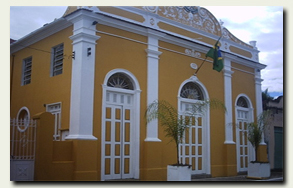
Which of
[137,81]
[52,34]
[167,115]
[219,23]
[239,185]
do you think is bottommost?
[239,185]

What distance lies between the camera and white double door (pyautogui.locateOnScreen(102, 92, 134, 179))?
34.4 feet

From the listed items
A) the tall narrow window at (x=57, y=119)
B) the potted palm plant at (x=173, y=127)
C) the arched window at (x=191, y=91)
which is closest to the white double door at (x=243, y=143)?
the arched window at (x=191, y=91)

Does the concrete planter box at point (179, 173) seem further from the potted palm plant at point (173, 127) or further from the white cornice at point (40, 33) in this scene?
the white cornice at point (40, 33)

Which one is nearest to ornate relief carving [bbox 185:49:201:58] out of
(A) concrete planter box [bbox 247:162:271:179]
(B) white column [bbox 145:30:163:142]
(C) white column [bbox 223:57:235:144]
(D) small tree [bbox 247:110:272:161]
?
(B) white column [bbox 145:30:163:142]

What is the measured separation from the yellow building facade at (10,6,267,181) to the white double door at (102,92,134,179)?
27 mm

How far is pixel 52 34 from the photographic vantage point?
448 inches

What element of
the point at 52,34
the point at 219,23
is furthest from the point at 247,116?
the point at 52,34

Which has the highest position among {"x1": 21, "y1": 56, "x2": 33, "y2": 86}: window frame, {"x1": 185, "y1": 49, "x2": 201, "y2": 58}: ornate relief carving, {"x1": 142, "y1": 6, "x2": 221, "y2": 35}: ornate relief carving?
{"x1": 142, "y1": 6, "x2": 221, "y2": 35}: ornate relief carving

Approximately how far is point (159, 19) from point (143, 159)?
→ 4.34m

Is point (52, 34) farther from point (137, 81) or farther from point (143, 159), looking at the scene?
point (143, 159)

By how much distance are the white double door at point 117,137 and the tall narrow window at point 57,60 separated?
5.42ft

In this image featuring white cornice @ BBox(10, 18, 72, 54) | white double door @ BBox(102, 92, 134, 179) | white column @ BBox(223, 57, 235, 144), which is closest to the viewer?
white double door @ BBox(102, 92, 134, 179)

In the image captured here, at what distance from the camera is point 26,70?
40.9 ft

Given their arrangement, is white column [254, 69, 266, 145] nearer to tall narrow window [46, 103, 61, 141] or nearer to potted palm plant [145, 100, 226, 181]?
potted palm plant [145, 100, 226, 181]
